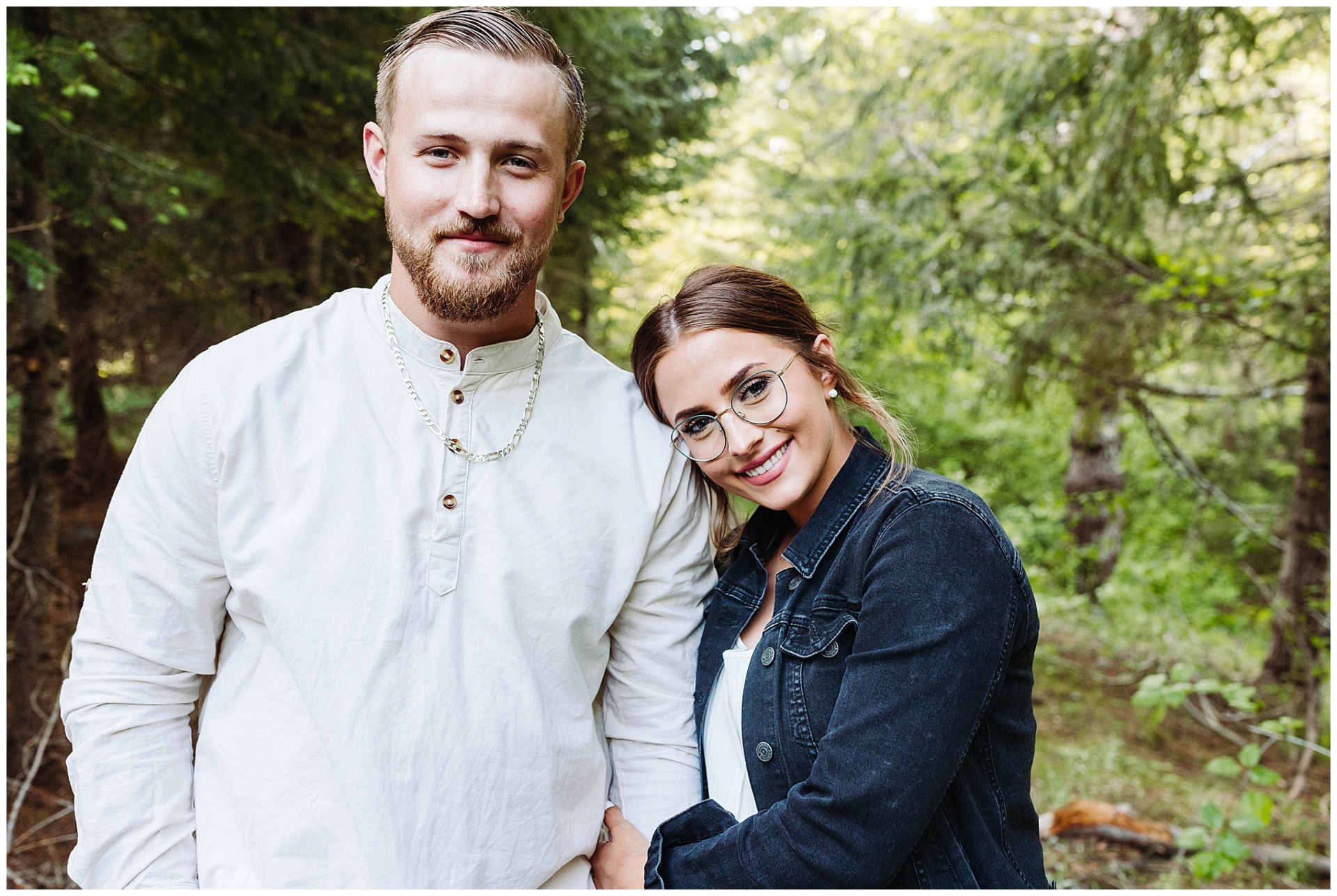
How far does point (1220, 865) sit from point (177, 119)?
5.48 m

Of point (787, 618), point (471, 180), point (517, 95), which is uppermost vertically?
point (517, 95)

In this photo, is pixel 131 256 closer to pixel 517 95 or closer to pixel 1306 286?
pixel 517 95

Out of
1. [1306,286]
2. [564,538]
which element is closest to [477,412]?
[564,538]

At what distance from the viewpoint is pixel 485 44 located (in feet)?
5.48

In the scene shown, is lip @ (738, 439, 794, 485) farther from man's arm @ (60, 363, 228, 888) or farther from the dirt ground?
the dirt ground

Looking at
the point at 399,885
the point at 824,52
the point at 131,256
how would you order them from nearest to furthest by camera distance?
the point at 399,885
the point at 131,256
the point at 824,52

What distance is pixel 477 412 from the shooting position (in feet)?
5.87

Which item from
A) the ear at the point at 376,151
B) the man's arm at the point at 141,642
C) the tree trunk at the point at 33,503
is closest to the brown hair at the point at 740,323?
the ear at the point at 376,151

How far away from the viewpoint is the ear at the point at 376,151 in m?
1.80

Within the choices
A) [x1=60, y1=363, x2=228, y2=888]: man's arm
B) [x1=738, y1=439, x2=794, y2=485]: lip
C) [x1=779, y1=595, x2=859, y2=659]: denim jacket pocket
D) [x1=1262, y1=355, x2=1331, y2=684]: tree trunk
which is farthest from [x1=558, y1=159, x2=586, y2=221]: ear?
[x1=1262, y1=355, x2=1331, y2=684]: tree trunk

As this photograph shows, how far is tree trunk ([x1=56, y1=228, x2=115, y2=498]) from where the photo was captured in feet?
18.6

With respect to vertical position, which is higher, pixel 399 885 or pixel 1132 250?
pixel 1132 250

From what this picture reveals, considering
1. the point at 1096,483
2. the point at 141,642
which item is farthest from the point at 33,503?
the point at 1096,483

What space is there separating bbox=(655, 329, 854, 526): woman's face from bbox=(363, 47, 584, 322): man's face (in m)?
0.40
